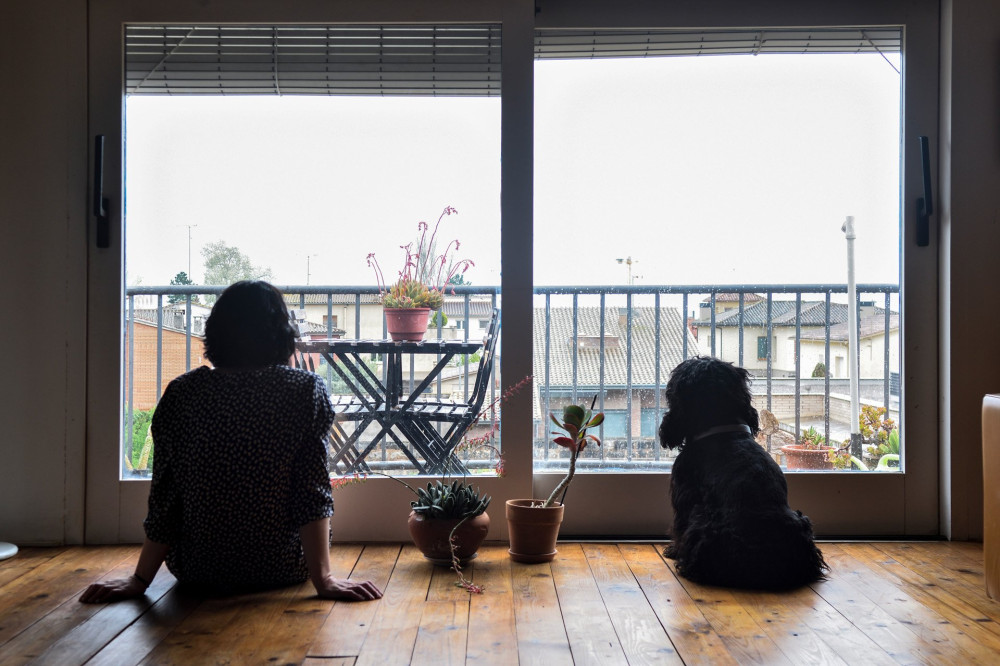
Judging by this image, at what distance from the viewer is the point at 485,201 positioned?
2.90m

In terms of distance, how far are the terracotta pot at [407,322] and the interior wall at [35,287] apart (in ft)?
3.50

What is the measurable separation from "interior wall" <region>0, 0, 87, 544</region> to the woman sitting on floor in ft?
2.65

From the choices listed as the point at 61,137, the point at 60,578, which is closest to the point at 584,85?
the point at 61,137

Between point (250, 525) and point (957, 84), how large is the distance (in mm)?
2773

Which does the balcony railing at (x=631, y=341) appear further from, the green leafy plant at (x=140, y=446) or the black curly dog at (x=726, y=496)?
the black curly dog at (x=726, y=496)

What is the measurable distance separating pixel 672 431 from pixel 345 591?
3.60 feet

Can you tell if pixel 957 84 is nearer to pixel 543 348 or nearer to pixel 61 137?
pixel 543 348

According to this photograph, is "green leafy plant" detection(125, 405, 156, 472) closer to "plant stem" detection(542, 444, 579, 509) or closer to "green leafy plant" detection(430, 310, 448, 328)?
"green leafy plant" detection(430, 310, 448, 328)

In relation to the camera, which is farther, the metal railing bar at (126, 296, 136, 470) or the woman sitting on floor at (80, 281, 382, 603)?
the metal railing bar at (126, 296, 136, 470)

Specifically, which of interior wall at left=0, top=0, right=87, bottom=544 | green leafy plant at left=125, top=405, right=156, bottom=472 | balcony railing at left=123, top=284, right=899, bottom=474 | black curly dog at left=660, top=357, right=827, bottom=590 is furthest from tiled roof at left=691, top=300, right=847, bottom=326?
interior wall at left=0, top=0, right=87, bottom=544

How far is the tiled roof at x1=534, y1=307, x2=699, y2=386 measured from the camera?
10.7 ft

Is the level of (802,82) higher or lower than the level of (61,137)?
higher

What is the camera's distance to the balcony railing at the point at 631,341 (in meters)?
2.92

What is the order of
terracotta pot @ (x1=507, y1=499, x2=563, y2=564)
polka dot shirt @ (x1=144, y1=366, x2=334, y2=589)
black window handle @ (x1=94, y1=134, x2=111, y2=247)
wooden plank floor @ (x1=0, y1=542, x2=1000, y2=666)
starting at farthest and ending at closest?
black window handle @ (x1=94, y1=134, x2=111, y2=247), terracotta pot @ (x1=507, y1=499, x2=563, y2=564), polka dot shirt @ (x1=144, y1=366, x2=334, y2=589), wooden plank floor @ (x1=0, y1=542, x2=1000, y2=666)
